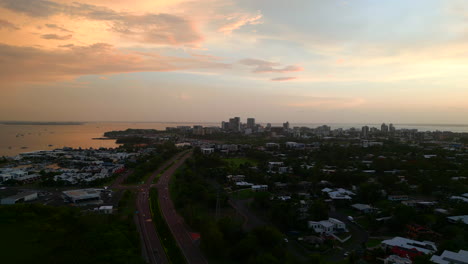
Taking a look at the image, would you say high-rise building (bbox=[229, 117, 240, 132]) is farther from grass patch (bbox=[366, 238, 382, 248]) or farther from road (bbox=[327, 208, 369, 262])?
grass patch (bbox=[366, 238, 382, 248])

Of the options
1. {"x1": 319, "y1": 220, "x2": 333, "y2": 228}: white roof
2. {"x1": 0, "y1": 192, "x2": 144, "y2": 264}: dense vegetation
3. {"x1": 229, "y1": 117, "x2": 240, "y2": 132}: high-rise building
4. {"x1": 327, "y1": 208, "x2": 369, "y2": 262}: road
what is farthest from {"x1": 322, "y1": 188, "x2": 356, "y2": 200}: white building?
{"x1": 229, "y1": 117, "x2": 240, "y2": 132}: high-rise building

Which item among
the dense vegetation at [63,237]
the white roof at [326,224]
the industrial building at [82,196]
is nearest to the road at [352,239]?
the white roof at [326,224]

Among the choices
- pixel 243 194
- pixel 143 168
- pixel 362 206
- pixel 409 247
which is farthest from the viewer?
pixel 143 168

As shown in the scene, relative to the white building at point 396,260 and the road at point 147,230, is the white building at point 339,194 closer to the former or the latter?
the white building at point 396,260

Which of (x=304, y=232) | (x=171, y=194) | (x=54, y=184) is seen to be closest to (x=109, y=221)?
(x=171, y=194)

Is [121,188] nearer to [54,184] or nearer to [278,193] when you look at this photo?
[54,184]

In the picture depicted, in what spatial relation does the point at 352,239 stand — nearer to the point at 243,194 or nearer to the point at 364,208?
the point at 364,208

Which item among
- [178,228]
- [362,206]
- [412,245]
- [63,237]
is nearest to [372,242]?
[412,245]
